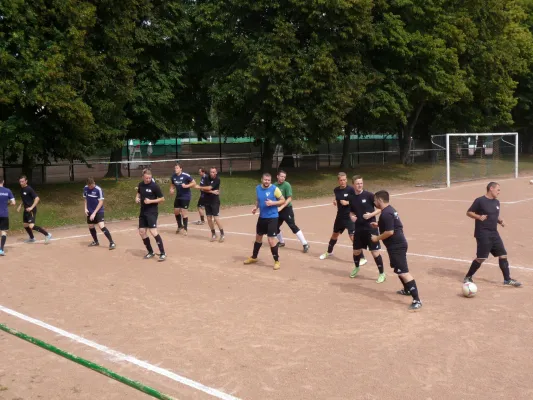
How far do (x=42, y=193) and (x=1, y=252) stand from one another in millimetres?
9580

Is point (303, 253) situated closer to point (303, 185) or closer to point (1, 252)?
point (1, 252)

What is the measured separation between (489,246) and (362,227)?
7.32ft

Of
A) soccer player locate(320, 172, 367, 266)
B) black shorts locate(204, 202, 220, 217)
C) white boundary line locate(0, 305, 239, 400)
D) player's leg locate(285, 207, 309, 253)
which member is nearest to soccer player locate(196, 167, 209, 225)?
black shorts locate(204, 202, 220, 217)

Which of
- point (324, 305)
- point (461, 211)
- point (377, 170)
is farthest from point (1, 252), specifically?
point (377, 170)

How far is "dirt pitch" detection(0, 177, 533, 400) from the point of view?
21.0 ft

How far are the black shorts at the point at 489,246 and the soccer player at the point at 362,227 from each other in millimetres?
1733

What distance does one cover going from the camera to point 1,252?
47.4 feet

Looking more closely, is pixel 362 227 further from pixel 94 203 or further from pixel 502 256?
pixel 94 203

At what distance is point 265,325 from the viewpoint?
8492 mm

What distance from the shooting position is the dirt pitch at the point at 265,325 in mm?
6406

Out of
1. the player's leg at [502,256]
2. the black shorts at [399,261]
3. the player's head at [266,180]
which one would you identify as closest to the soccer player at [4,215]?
the player's head at [266,180]

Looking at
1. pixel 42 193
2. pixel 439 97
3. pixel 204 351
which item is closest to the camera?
pixel 204 351

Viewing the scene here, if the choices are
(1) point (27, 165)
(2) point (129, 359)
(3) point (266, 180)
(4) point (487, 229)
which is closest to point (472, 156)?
(1) point (27, 165)

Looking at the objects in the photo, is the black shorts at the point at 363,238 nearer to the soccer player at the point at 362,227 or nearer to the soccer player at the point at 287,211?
the soccer player at the point at 362,227
